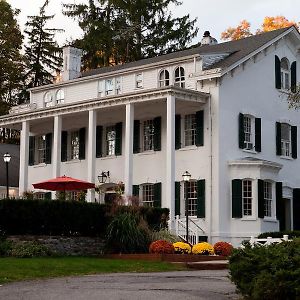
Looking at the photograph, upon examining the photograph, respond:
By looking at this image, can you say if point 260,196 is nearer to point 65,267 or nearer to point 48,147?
point 48,147

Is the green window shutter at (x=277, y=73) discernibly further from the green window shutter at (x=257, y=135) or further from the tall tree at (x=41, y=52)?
the tall tree at (x=41, y=52)

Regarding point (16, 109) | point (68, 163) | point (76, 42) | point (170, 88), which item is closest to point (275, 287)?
point (170, 88)

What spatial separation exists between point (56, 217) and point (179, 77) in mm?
10588

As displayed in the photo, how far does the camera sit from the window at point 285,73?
33.5m

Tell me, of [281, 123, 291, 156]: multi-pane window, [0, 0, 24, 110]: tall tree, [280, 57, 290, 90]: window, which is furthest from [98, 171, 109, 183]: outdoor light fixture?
[0, 0, 24, 110]: tall tree

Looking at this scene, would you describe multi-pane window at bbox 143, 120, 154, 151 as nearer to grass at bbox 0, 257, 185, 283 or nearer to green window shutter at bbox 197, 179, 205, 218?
green window shutter at bbox 197, 179, 205, 218

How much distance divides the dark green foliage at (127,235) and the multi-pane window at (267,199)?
7.46 m

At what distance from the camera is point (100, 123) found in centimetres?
3397

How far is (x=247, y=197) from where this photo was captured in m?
29.3

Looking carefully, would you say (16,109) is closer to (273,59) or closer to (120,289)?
(273,59)

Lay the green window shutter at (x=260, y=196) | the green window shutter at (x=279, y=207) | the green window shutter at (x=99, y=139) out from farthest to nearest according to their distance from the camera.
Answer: the green window shutter at (x=99, y=139) < the green window shutter at (x=279, y=207) < the green window shutter at (x=260, y=196)

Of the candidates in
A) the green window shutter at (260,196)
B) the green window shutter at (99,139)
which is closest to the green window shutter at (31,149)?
the green window shutter at (99,139)

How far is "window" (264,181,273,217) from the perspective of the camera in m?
29.8

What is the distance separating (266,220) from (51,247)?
10.2 metres
